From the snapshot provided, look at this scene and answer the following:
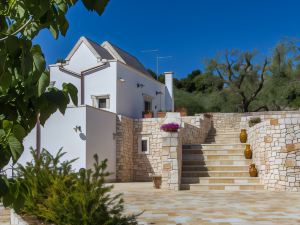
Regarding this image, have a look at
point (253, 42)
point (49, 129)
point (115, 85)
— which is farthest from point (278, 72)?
point (49, 129)

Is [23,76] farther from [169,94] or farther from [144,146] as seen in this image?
[169,94]

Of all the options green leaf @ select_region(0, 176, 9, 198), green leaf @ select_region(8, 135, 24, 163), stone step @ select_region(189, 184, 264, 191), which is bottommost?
stone step @ select_region(189, 184, 264, 191)

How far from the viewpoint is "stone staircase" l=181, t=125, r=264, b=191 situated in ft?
45.9

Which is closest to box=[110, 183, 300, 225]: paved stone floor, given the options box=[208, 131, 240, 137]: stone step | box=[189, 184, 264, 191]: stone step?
box=[189, 184, 264, 191]: stone step

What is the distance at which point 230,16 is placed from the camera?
3162cm

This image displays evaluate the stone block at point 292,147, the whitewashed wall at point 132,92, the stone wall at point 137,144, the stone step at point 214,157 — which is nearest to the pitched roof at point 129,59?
the whitewashed wall at point 132,92

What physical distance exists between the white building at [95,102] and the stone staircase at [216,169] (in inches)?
181

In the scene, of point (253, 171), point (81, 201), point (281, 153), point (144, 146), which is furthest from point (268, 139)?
point (81, 201)

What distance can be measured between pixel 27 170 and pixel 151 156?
14.9 metres

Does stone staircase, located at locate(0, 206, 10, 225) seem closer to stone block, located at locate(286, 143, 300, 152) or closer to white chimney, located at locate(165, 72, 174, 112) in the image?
stone block, located at locate(286, 143, 300, 152)

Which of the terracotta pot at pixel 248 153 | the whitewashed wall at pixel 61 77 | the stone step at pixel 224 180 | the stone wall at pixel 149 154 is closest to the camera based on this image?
the stone step at pixel 224 180

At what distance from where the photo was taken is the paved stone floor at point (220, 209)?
7.26 meters

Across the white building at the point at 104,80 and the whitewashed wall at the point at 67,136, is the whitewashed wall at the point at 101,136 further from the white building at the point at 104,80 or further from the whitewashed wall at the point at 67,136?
the white building at the point at 104,80

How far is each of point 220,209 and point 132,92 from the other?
15.6 meters
